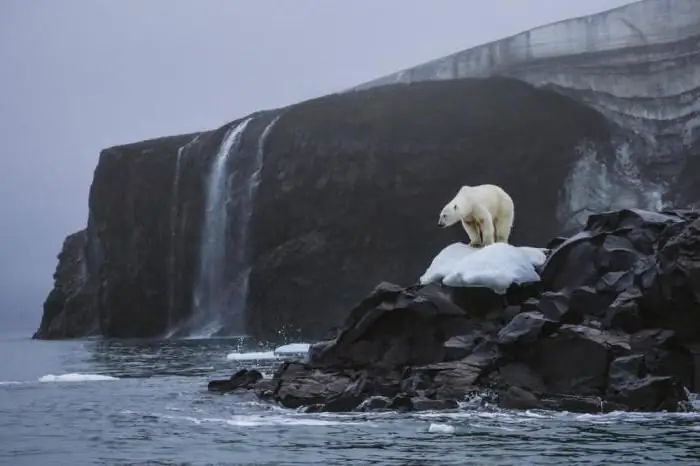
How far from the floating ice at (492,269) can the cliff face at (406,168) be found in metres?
30.3

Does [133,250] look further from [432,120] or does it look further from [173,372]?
[173,372]

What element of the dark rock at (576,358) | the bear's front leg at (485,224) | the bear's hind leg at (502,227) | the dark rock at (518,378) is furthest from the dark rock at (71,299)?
the dark rock at (576,358)

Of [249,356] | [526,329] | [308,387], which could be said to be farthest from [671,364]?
[249,356]

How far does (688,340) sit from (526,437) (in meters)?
5.80

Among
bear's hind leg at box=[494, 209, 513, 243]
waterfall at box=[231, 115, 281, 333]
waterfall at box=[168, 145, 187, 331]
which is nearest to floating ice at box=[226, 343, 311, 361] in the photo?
bear's hind leg at box=[494, 209, 513, 243]

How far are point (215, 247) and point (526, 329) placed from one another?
153ft

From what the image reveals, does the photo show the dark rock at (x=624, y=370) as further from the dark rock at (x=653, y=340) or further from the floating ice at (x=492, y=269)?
the floating ice at (x=492, y=269)

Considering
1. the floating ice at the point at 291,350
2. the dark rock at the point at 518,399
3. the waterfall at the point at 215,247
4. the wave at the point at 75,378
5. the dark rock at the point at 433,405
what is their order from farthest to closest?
1. the waterfall at the point at 215,247
2. the floating ice at the point at 291,350
3. the wave at the point at 75,378
4. the dark rock at the point at 433,405
5. the dark rock at the point at 518,399

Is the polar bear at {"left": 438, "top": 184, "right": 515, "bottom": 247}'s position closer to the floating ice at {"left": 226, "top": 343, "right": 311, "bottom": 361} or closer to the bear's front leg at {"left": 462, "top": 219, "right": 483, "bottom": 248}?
the bear's front leg at {"left": 462, "top": 219, "right": 483, "bottom": 248}

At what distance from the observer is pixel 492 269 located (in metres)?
23.5

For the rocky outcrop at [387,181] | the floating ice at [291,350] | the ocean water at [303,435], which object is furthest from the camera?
the rocky outcrop at [387,181]

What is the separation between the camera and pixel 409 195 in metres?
59.1

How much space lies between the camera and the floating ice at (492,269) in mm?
23484

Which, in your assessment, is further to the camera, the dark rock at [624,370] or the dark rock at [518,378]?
the dark rock at [518,378]
